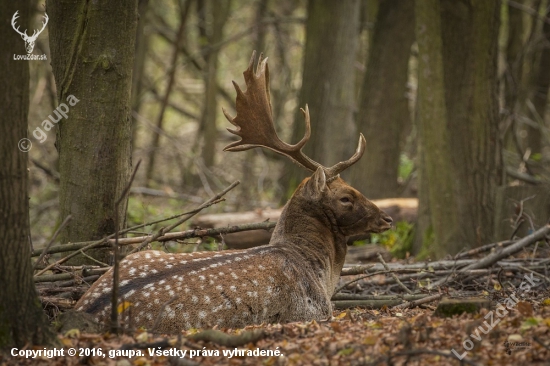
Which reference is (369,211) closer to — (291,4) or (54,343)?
(54,343)

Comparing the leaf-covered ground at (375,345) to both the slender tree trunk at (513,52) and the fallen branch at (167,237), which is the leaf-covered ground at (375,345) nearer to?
the fallen branch at (167,237)

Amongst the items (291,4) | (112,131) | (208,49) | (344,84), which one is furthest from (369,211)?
(291,4)

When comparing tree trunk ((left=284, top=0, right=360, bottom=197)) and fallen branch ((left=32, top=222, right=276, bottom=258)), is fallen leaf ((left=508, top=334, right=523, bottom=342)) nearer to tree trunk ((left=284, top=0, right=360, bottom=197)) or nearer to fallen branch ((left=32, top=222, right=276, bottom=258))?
fallen branch ((left=32, top=222, right=276, bottom=258))

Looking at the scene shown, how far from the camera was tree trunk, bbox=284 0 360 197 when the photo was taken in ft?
43.3

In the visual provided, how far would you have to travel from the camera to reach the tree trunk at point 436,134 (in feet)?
32.8

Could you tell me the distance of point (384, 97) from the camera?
564 inches

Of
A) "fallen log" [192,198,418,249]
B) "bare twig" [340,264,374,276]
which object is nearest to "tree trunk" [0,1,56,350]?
"bare twig" [340,264,374,276]

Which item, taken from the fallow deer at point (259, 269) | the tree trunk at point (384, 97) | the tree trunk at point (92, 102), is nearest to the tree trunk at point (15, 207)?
the fallow deer at point (259, 269)

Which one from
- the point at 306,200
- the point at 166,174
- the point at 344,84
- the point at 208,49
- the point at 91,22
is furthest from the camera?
the point at 166,174

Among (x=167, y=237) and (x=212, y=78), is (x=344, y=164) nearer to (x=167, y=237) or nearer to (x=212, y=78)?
(x=167, y=237)

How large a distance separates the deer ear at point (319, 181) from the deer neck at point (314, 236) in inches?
7.0

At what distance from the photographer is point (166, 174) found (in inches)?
818

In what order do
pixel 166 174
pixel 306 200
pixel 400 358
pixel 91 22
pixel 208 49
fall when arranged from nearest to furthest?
pixel 400 358 < pixel 91 22 < pixel 306 200 < pixel 208 49 < pixel 166 174

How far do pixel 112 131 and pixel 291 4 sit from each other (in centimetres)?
1740
